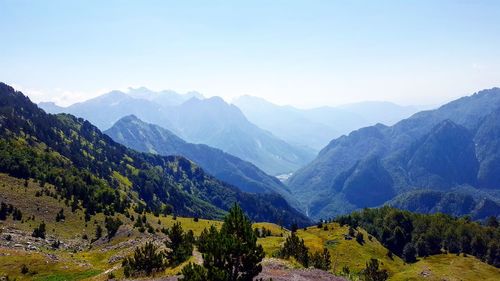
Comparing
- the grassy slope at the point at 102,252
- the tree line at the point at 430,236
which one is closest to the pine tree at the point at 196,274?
the grassy slope at the point at 102,252

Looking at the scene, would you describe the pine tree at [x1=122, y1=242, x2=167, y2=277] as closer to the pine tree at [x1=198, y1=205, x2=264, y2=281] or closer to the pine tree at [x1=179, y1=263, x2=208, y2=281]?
the pine tree at [x1=198, y1=205, x2=264, y2=281]

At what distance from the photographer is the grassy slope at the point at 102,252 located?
2685 inches

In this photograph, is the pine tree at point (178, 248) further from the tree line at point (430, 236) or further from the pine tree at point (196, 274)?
the tree line at point (430, 236)

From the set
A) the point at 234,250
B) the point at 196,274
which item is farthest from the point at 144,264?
the point at 196,274

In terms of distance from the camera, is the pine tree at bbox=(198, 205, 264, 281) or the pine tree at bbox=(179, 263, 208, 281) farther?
the pine tree at bbox=(198, 205, 264, 281)

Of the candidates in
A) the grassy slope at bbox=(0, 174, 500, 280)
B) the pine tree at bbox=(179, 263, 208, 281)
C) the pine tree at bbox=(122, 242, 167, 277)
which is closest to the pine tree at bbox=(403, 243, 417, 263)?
the grassy slope at bbox=(0, 174, 500, 280)

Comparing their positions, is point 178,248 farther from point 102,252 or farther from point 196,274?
point 102,252

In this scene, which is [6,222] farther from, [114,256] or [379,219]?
[379,219]

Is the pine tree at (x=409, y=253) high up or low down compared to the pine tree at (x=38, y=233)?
down

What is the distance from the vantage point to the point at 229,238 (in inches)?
1660

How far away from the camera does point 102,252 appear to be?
88500 mm

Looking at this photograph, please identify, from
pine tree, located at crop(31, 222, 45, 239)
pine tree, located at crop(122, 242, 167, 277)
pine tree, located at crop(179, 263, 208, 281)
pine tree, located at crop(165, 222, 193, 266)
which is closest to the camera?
pine tree, located at crop(179, 263, 208, 281)

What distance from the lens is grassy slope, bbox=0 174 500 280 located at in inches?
2685

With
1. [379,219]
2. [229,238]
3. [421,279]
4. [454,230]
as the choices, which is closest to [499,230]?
[454,230]
